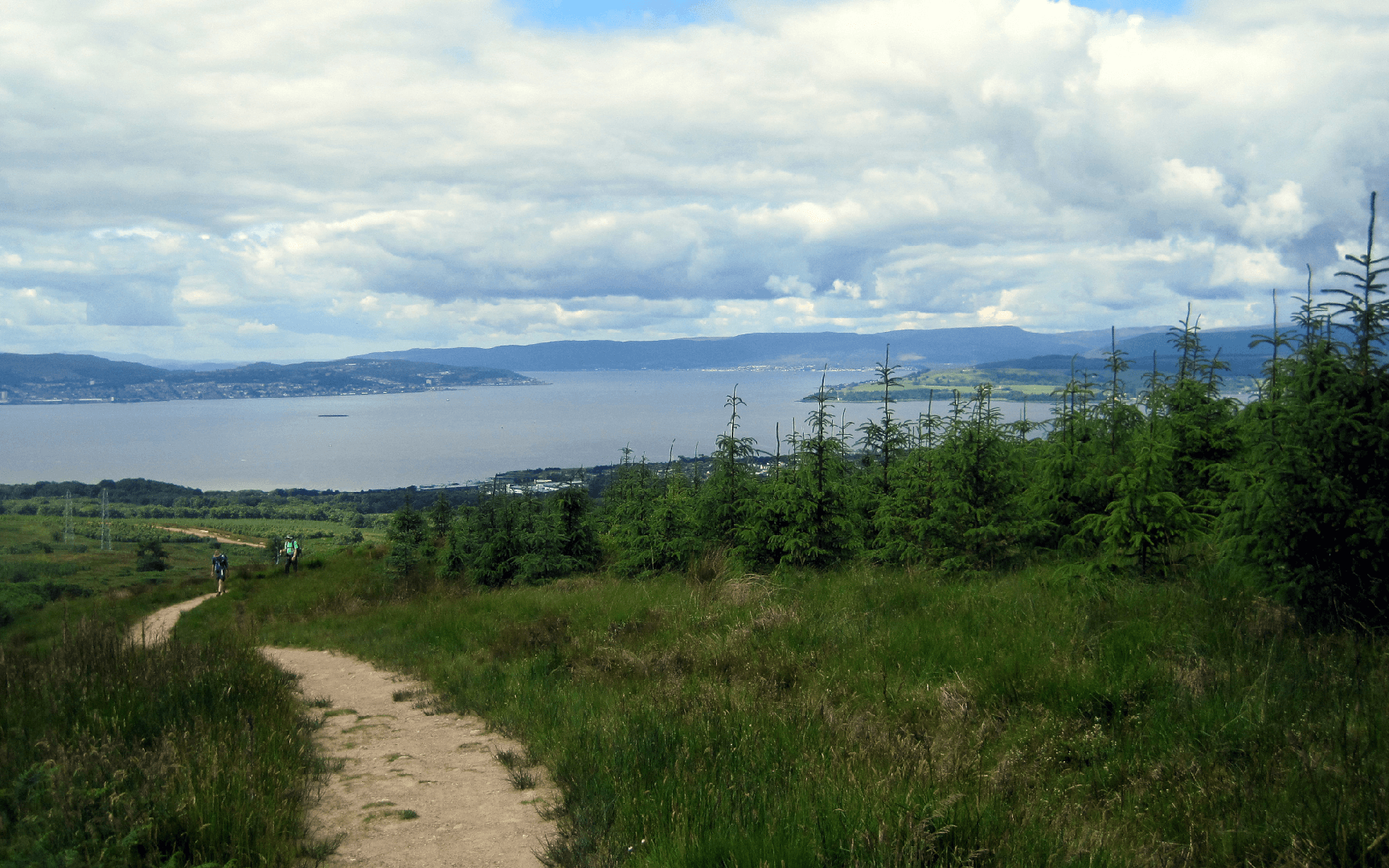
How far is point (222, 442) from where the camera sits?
196m

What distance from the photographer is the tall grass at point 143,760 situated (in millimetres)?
3705

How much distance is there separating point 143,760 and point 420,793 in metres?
1.82

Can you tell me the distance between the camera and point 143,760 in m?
4.43

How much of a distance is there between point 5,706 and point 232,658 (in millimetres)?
2174

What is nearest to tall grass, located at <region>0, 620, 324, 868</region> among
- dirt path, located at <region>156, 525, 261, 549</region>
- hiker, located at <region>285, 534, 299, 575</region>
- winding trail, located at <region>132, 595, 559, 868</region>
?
winding trail, located at <region>132, 595, 559, 868</region>

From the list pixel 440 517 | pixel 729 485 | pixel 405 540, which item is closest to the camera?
pixel 729 485

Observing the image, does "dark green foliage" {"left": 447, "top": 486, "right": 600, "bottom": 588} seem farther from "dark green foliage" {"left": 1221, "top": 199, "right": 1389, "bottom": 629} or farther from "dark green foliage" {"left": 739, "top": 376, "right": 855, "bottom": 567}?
"dark green foliage" {"left": 1221, "top": 199, "right": 1389, "bottom": 629}

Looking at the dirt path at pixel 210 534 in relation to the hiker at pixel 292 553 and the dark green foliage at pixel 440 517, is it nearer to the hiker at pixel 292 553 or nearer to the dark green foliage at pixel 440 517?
the hiker at pixel 292 553

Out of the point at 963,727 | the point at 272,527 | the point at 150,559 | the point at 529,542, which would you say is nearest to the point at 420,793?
the point at 963,727

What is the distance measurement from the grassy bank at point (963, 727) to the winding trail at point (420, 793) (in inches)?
13.3

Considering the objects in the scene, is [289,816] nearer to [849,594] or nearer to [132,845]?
[132,845]

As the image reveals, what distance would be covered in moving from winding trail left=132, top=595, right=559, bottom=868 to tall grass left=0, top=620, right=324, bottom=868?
0.31 metres

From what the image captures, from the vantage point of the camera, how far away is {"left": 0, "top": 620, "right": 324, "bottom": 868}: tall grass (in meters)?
3.71

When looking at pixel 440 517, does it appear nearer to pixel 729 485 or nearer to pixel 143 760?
pixel 729 485
